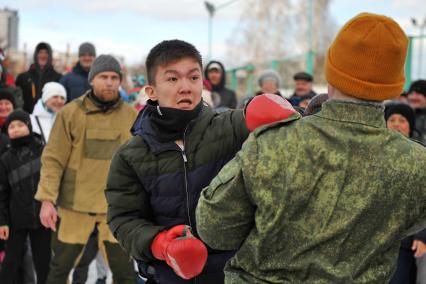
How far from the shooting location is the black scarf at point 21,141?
4.75 meters

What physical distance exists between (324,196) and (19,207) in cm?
365

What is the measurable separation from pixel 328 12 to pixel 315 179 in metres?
39.1

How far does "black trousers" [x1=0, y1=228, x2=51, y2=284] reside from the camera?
457 cm

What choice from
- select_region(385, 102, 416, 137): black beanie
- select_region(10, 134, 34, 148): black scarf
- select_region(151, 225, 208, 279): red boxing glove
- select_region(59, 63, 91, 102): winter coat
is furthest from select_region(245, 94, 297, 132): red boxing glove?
select_region(59, 63, 91, 102): winter coat

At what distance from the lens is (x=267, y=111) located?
161 cm

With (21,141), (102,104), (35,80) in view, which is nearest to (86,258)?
(21,141)

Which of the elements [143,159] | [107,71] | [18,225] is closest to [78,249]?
[18,225]

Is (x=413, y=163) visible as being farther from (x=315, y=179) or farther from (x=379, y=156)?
(x=315, y=179)

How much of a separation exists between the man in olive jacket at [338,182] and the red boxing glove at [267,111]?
0.07 metres

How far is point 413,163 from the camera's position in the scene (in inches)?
57.8

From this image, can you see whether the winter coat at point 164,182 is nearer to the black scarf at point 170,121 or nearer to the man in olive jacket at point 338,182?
the black scarf at point 170,121

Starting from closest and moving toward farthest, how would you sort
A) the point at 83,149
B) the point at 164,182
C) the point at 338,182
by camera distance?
the point at 338,182 < the point at 164,182 < the point at 83,149

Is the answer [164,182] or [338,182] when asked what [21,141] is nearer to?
[164,182]

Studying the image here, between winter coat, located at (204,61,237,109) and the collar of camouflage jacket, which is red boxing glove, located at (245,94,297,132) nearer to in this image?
the collar of camouflage jacket
